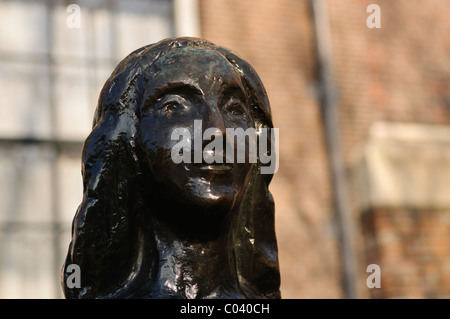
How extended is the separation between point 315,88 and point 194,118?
15.6 ft

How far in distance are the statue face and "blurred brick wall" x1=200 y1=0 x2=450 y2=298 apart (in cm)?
403

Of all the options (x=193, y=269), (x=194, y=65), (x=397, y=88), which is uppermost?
(x=397, y=88)

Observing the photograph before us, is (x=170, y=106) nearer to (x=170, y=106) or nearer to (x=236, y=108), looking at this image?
(x=170, y=106)

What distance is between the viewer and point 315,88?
21.3 feet

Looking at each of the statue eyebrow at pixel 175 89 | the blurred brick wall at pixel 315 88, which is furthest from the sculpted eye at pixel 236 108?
the blurred brick wall at pixel 315 88

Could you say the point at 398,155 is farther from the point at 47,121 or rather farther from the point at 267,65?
the point at 47,121

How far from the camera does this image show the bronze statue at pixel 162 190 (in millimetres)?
1818

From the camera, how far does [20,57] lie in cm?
616

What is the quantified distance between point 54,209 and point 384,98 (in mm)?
3200
